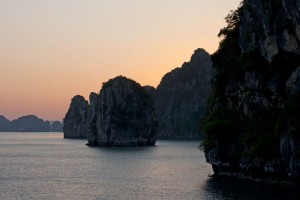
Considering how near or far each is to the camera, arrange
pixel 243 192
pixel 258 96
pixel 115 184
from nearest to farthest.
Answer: pixel 243 192
pixel 258 96
pixel 115 184

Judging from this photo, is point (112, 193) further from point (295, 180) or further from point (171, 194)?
point (295, 180)

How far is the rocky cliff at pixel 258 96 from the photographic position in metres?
68.9

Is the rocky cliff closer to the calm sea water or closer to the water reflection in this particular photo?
the water reflection

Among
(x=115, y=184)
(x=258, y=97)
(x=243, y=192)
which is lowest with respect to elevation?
(x=115, y=184)

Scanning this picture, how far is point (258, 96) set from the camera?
8006 cm

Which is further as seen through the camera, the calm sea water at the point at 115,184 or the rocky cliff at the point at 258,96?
the calm sea water at the point at 115,184

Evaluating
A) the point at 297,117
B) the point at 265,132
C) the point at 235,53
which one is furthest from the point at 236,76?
the point at 297,117

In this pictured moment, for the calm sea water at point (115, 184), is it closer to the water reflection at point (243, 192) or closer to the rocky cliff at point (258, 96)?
the water reflection at point (243, 192)

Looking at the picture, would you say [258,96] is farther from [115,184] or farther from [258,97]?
[115,184]

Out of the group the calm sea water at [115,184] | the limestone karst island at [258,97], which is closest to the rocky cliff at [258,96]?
the limestone karst island at [258,97]

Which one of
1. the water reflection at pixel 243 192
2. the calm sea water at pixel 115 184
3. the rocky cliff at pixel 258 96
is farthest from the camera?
the calm sea water at pixel 115 184

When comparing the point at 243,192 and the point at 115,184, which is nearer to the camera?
the point at 243,192

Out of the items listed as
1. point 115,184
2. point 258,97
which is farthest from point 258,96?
point 115,184

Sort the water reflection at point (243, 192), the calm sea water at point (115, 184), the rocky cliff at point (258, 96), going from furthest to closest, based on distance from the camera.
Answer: the calm sea water at point (115, 184)
the rocky cliff at point (258, 96)
the water reflection at point (243, 192)
